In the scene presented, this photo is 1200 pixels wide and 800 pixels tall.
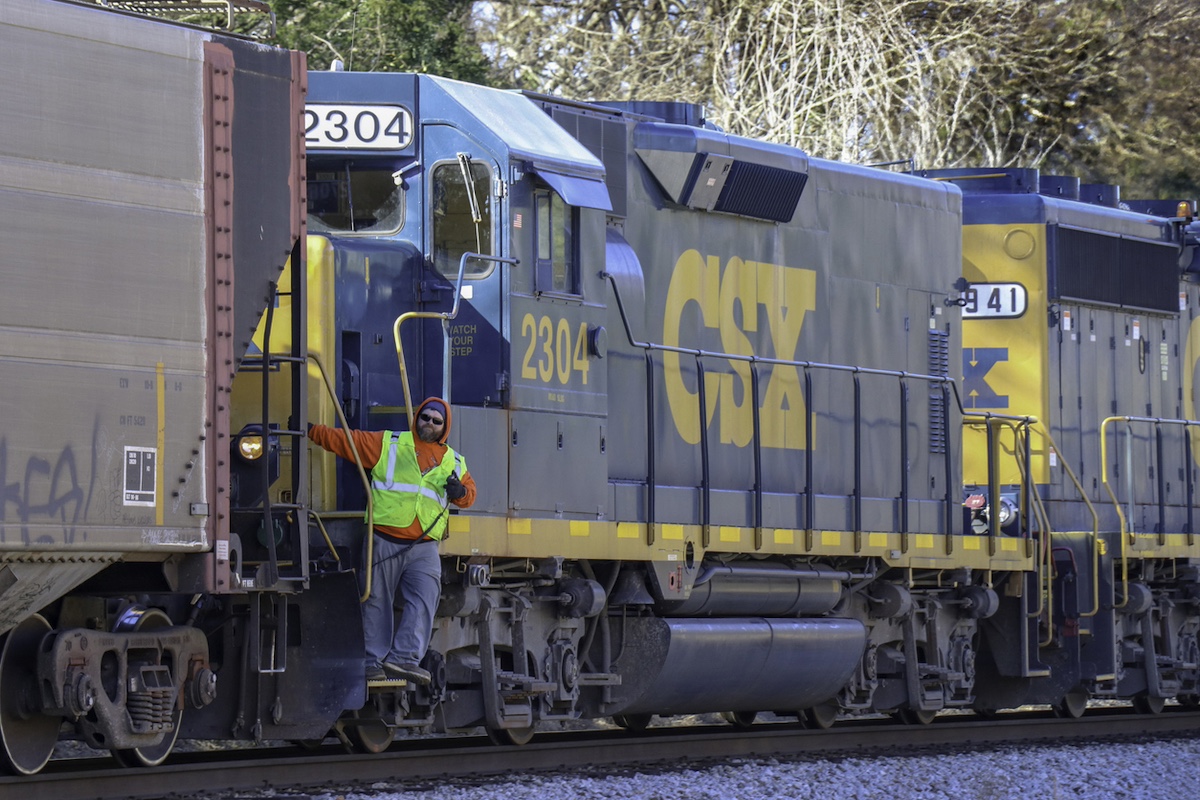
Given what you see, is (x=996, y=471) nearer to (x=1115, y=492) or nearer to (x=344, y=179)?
(x=1115, y=492)

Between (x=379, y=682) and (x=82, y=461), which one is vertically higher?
(x=82, y=461)

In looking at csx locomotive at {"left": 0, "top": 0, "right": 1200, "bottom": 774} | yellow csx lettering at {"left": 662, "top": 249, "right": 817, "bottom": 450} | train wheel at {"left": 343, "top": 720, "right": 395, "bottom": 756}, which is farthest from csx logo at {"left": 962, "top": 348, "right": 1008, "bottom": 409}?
train wheel at {"left": 343, "top": 720, "right": 395, "bottom": 756}

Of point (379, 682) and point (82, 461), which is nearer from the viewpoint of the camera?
point (82, 461)

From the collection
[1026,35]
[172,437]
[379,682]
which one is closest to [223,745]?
[379,682]

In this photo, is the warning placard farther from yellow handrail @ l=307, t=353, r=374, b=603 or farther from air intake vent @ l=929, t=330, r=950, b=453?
air intake vent @ l=929, t=330, r=950, b=453

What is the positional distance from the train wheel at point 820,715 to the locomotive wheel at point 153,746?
5589 mm

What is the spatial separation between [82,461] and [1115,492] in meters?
10.9

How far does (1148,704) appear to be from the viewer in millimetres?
15414

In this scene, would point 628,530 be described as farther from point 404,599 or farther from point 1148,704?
point 1148,704

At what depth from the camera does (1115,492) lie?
51.4 ft

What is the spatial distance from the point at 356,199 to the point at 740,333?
11.0 ft

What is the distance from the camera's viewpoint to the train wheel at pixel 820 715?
1298cm

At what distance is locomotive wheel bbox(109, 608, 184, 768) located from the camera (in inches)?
310

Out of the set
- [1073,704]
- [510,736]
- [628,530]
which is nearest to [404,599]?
[510,736]
